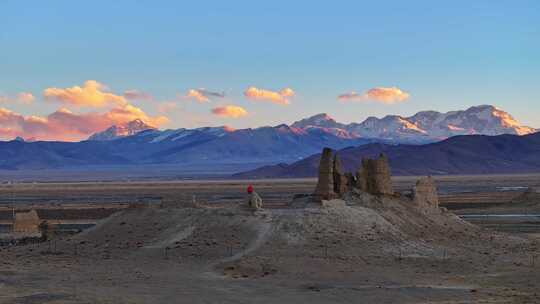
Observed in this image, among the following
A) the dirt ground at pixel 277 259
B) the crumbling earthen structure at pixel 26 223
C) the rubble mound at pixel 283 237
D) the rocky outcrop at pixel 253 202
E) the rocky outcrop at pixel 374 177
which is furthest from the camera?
the crumbling earthen structure at pixel 26 223

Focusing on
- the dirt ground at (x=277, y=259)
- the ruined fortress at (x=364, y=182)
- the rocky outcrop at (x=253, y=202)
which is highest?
the ruined fortress at (x=364, y=182)

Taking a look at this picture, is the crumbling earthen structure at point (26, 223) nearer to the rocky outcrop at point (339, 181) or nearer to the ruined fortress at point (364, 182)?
the ruined fortress at point (364, 182)

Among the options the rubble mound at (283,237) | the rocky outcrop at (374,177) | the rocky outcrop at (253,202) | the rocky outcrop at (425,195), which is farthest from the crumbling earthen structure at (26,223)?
the rocky outcrop at (425,195)

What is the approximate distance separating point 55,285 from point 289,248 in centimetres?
1273

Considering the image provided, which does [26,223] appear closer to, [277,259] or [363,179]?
[363,179]

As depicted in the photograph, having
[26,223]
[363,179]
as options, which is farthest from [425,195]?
[26,223]

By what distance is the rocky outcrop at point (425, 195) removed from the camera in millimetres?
55000

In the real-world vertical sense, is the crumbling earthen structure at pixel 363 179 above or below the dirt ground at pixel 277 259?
above

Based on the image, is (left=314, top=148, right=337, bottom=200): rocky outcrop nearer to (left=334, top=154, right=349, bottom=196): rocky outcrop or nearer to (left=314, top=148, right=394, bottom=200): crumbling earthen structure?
(left=314, top=148, right=394, bottom=200): crumbling earthen structure

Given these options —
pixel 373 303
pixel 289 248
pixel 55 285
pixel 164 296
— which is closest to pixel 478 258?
pixel 289 248

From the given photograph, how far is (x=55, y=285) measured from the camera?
3622 centimetres

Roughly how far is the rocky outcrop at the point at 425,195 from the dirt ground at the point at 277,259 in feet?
2.86

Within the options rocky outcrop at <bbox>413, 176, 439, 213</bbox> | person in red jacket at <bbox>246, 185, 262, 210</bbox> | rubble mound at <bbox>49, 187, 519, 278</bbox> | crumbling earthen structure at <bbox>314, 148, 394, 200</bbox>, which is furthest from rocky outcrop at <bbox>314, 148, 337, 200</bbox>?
rocky outcrop at <bbox>413, 176, 439, 213</bbox>

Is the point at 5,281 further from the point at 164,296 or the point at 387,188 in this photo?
the point at 387,188
